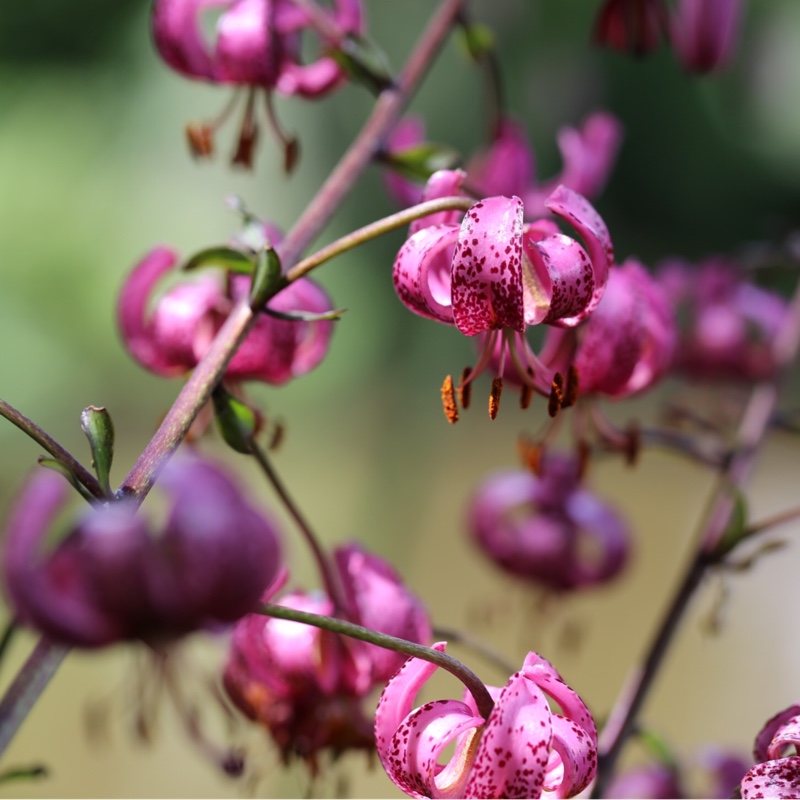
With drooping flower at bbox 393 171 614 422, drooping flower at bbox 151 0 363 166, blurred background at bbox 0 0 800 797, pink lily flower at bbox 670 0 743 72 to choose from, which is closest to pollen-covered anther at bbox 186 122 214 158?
drooping flower at bbox 151 0 363 166

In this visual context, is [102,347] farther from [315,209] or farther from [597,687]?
[315,209]

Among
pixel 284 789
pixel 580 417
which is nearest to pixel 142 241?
pixel 284 789

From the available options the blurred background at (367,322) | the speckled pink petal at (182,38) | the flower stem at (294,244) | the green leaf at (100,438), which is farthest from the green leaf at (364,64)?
the blurred background at (367,322)

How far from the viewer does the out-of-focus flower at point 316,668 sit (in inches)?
30.4

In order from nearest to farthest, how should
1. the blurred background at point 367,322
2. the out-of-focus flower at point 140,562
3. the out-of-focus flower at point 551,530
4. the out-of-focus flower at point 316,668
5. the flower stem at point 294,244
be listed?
1. the out-of-focus flower at point 140,562
2. the flower stem at point 294,244
3. the out-of-focus flower at point 316,668
4. the out-of-focus flower at point 551,530
5. the blurred background at point 367,322

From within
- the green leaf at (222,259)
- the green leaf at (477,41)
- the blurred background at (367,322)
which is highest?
the blurred background at (367,322)

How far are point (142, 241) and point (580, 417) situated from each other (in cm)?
434

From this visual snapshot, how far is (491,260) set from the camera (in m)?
0.62

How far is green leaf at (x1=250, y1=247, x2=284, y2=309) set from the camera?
0.63 meters

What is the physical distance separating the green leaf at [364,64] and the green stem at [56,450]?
36 centimetres

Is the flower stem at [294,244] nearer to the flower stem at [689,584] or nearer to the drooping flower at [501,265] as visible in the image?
the drooping flower at [501,265]

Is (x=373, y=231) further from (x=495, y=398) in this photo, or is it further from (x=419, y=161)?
(x=419, y=161)

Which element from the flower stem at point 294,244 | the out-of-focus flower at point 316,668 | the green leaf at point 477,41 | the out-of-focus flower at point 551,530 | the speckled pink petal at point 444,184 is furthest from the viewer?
the out-of-focus flower at point 551,530

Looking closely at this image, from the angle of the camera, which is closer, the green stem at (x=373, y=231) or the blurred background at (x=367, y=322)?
the green stem at (x=373, y=231)
